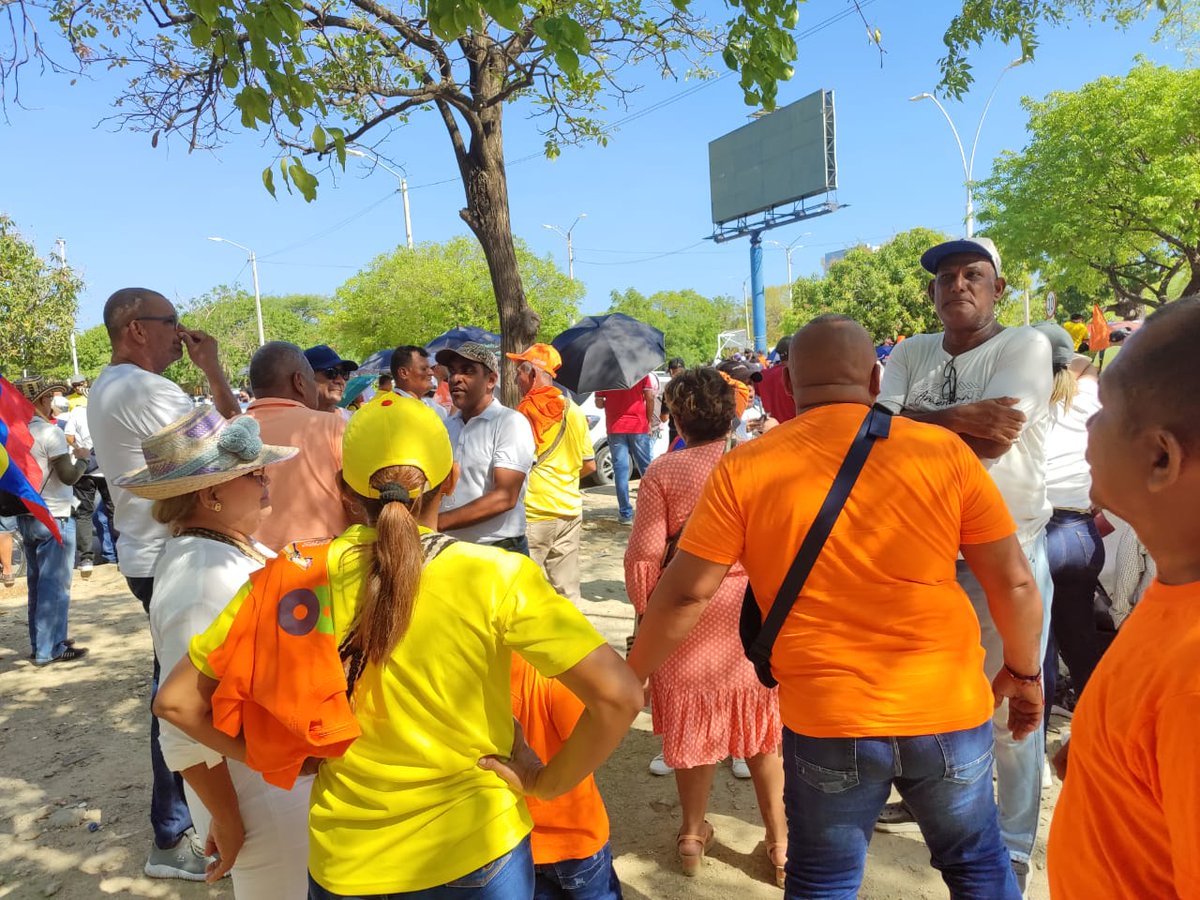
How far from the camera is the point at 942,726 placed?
193cm

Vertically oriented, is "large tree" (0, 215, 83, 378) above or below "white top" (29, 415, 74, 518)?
above

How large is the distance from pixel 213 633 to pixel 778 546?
131cm

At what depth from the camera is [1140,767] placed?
96 centimetres

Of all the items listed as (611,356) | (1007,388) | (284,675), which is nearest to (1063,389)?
(1007,388)

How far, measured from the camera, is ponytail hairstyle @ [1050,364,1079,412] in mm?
3088

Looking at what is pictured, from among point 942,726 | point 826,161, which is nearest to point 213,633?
point 942,726

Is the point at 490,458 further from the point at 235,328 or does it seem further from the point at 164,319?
the point at 235,328

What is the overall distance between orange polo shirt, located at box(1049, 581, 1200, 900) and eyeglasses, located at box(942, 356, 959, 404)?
1.84m

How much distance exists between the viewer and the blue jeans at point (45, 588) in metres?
5.93

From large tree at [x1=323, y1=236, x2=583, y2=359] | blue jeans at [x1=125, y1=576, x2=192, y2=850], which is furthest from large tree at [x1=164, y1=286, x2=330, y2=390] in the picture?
blue jeans at [x1=125, y1=576, x2=192, y2=850]

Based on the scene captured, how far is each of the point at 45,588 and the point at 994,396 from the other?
6595 mm

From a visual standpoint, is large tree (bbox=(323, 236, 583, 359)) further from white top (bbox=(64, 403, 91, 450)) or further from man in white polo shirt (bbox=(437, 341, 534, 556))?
man in white polo shirt (bbox=(437, 341, 534, 556))

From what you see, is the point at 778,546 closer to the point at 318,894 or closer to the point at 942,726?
the point at 942,726

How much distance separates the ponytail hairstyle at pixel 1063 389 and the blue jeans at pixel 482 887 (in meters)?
2.62
